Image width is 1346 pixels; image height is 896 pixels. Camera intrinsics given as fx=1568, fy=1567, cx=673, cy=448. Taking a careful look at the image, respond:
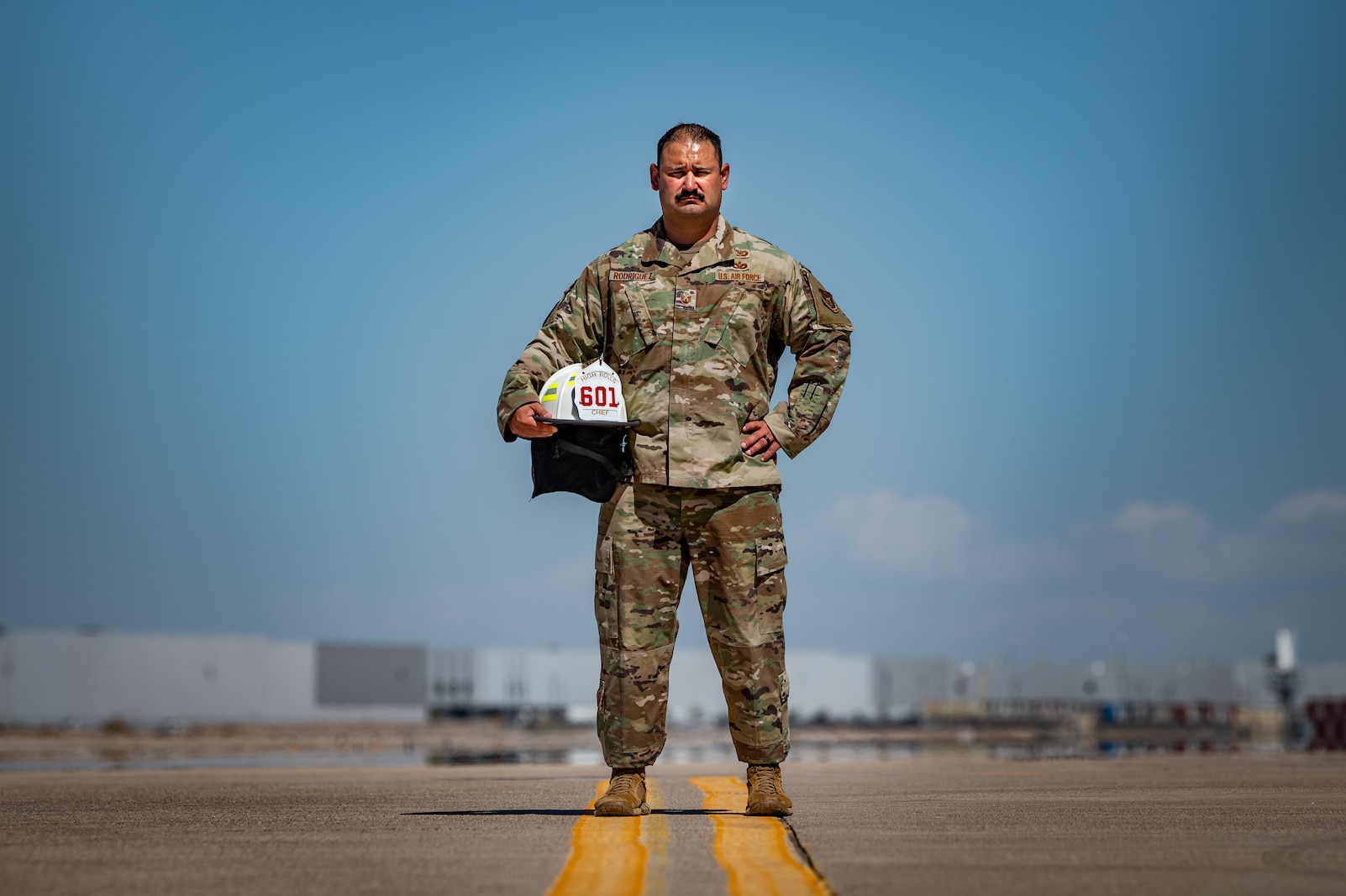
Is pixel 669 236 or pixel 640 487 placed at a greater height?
pixel 669 236

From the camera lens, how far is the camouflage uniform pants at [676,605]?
19.0 ft

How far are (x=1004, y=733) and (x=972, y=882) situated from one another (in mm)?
84090

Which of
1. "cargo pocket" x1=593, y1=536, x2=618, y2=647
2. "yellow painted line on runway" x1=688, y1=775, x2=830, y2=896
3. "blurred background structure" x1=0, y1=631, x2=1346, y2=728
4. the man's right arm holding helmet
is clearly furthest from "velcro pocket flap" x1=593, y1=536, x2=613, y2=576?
"blurred background structure" x1=0, y1=631, x2=1346, y2=728

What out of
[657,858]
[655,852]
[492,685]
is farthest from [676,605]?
[492,685]

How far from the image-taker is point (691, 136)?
6094mm

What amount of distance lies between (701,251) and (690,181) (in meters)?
0.27

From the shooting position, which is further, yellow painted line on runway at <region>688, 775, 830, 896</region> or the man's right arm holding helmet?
the man's right arm holding helmet

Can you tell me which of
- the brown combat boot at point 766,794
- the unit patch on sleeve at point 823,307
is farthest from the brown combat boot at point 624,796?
the unit patch on sleeve at point 823,307

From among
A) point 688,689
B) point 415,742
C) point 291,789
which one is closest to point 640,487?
point 291,789

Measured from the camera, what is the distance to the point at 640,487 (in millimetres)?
5867

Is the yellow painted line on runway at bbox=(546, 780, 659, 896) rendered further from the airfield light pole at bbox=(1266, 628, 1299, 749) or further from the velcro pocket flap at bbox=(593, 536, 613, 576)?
the airfield light pole at bbox=(1266, 628, 1299, 749)

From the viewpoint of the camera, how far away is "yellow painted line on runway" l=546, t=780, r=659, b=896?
369cm

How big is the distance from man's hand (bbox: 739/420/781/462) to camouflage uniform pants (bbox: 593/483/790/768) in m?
0.15

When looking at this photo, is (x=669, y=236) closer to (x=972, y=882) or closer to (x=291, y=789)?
(x=972, y=882)
